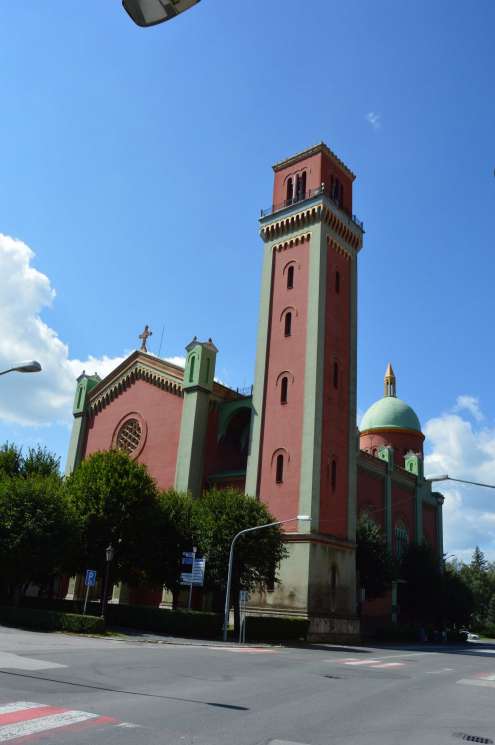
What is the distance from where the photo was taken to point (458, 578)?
58.0 m

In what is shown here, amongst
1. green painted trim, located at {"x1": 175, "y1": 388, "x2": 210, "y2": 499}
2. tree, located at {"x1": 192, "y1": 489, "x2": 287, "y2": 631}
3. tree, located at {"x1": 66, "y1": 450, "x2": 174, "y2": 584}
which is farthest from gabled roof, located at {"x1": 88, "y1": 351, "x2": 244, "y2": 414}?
tree, located at {"x1": 192, "y1": 489, "x2": 287, "y2": 631}

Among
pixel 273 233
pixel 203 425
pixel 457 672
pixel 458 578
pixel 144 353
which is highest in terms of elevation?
pixel 273 233

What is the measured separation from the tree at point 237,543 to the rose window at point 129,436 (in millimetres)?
13958

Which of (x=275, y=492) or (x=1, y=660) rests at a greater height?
(x=275, y=492)

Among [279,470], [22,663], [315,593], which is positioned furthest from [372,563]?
[22,663]

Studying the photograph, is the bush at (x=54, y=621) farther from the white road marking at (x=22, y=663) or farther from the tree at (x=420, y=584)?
the tree at (x=420, y=584)

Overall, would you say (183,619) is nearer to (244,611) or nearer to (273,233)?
(244,611)

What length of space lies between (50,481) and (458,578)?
39.3 metres

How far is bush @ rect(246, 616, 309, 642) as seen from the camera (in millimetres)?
32688

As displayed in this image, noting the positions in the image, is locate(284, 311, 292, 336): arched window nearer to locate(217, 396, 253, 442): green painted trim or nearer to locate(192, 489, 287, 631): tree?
locate(217, 396, 253, 442): green painted trim

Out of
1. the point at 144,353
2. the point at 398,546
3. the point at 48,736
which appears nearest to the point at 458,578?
the point at 398,546

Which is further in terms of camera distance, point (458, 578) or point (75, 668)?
point (458, 578)

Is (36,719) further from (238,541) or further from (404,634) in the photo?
(404,634)

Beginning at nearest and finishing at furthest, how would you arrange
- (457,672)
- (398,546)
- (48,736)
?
(48,736), (457,672), (398,546)
